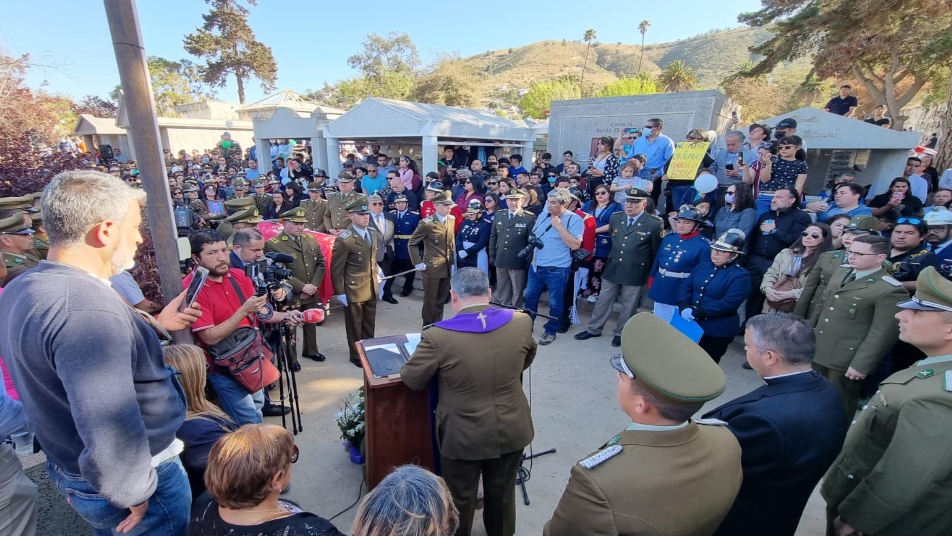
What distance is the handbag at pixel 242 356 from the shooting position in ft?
9.60

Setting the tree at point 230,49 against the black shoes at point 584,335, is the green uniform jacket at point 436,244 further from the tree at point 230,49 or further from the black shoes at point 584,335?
the tree at point 230,49

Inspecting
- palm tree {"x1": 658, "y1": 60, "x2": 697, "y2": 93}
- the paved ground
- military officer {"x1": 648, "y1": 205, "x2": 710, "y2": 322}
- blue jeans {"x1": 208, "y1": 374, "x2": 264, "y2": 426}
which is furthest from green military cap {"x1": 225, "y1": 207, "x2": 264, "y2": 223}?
palm tree {"x1": 658, "y1": 60, "x2": 697, "y2": 93}

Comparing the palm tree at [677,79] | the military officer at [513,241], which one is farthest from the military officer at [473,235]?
the palm tree at [677,79]

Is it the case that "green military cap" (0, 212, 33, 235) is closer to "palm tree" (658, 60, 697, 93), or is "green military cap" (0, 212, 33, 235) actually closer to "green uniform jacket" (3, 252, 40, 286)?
"green uniform jacket" (3, 252, 40, 286)

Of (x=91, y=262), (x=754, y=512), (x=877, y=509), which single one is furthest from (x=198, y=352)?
(x=877, y=509)

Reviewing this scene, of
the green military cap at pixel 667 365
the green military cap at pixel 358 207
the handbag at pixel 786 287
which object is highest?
the green military cap at pixel 358 207

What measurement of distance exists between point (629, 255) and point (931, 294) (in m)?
Result: 3.47

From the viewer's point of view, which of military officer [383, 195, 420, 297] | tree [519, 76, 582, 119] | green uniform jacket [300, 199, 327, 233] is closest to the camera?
military officer [383, 195, 420, 297]

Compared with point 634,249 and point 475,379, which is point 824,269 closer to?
point 634,249

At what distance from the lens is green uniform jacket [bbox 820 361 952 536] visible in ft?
6.12

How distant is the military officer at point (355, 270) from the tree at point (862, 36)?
44.7 ft

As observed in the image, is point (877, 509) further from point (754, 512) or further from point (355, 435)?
point (355, 435)

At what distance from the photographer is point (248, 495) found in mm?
1479

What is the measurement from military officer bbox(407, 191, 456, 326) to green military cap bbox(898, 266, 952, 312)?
4.72 m
